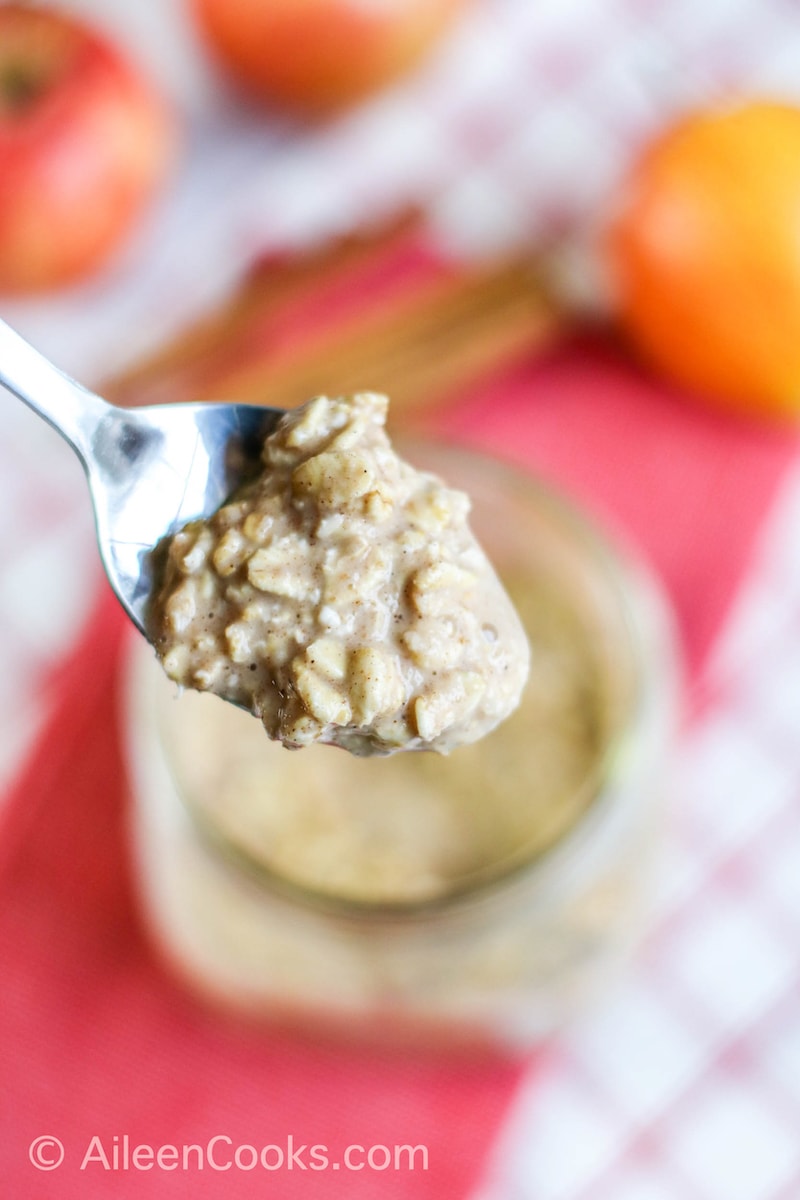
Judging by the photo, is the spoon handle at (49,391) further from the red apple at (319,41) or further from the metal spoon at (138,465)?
the red apple at (319,41)

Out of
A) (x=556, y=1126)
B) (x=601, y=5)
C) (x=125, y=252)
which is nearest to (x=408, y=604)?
(x=556, y=1126)

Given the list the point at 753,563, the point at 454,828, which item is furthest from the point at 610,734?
the point at 753,563

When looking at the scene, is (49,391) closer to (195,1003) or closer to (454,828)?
(454,828)

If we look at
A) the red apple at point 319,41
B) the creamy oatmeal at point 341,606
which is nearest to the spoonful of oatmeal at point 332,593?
the creamy oatmeal at point 341,606

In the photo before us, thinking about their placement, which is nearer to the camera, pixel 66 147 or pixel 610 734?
pixel 610 734

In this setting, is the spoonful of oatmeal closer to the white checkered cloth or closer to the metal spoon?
the metal spoon

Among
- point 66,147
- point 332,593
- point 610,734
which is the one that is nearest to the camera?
point 332,593

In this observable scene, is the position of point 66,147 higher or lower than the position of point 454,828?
higher

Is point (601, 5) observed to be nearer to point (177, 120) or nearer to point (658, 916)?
point (177, 120)
